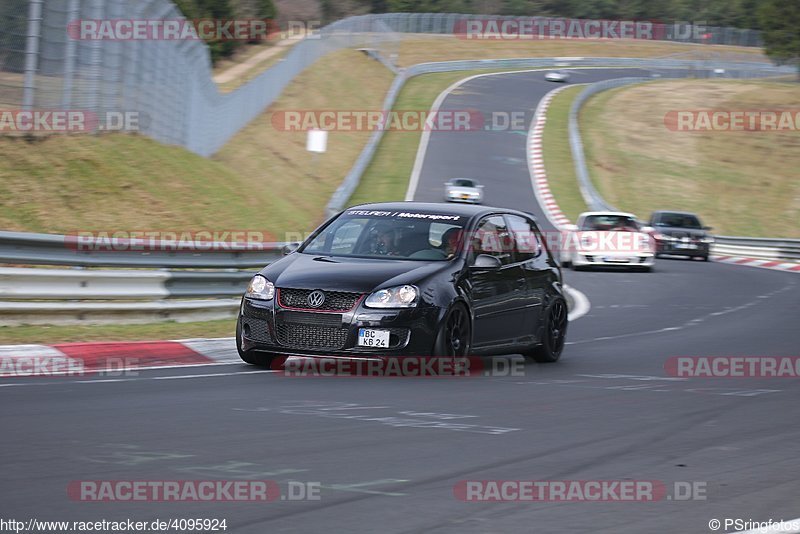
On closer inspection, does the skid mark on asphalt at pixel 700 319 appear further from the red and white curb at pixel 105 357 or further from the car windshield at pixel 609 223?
the red and white curb at pixel 105 357

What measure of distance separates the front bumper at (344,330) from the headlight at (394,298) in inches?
1.9

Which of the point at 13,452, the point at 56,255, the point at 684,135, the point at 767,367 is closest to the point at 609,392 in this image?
the point at 767,367

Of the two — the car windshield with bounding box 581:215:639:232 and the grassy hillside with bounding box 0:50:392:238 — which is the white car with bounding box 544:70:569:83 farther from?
the car windshield with bounding box 581:215:639:232

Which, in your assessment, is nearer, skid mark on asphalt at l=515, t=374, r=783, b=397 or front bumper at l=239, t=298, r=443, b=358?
front bumper at l=239, t=298, r=443, b=358

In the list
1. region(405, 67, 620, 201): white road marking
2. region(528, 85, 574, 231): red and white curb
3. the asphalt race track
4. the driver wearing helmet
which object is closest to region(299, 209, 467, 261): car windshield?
the driver wearing helmet

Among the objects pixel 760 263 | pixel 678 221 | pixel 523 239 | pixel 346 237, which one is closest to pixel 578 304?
pixel 523 239

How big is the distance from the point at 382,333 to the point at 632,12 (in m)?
136

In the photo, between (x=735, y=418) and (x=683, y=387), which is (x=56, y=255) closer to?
(x=683, y=387)

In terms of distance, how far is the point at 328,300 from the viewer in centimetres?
1055

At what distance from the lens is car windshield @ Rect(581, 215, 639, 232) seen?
96.1 ft

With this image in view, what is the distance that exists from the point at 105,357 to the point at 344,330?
2256mm

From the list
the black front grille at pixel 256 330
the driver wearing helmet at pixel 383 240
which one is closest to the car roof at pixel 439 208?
the driver wearing helmet at pixel 383 240

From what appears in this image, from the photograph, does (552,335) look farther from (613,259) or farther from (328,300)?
(613,259)

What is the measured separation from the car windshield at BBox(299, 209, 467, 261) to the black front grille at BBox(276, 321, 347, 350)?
3.74 feet
